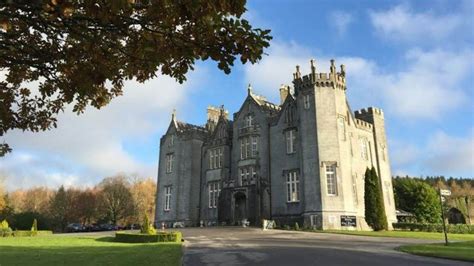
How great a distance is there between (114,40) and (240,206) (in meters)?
39.1

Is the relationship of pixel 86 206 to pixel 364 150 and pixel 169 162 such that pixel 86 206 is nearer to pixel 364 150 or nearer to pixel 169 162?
pixel 169 162

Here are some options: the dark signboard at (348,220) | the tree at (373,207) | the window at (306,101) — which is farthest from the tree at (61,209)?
the tree at (373,207)

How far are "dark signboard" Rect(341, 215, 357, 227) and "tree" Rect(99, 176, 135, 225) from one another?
49.9m

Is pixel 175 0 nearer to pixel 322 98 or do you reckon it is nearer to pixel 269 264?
pixel 269 264

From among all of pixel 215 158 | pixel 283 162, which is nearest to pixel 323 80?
pixel 283 162

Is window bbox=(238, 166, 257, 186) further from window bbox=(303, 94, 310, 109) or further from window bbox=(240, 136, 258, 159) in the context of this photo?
window bbox=(303, 94, 310, 109)

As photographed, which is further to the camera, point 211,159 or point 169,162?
point 169,162

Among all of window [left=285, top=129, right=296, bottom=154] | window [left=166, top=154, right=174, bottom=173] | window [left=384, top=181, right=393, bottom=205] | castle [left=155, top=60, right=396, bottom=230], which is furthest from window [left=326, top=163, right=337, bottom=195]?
window [left=166, top=154, right=174, bottom=173]

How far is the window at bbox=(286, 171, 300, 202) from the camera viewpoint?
128 feet

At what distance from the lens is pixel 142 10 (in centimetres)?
527

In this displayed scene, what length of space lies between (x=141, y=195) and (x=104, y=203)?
11243mm

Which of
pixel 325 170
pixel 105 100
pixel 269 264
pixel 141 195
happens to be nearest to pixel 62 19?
pixel 105 100

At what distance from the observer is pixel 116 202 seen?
7556cm

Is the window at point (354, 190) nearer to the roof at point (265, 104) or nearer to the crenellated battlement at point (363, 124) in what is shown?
the crenellated battlement at point (363, 124)
